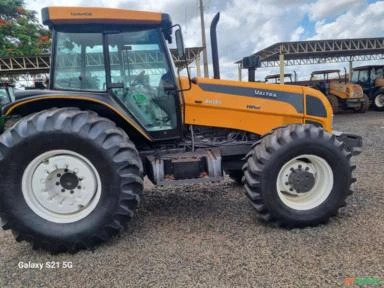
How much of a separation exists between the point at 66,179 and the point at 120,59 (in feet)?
4.68

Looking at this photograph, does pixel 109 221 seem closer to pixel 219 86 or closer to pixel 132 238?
pixel 132 238

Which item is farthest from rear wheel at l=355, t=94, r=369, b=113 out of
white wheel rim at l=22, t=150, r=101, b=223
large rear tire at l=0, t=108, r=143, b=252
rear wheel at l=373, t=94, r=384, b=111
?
white wheel rim at l=22, t=150, r=101, b=223

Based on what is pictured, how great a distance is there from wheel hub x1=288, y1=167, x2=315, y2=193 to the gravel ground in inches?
18.4

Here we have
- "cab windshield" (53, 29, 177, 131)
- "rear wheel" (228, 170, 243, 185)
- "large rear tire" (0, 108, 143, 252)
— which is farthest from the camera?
"rear wheel" (228, 170, 243, 185)

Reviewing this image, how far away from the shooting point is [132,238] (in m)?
3.85

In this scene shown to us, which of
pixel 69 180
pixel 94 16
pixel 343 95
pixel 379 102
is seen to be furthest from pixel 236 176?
pixel 379 102

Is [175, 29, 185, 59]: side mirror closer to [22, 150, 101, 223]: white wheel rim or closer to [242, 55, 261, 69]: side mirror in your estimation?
[242, 55, 261, 69]: side mirror

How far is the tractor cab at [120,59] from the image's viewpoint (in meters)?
3.90

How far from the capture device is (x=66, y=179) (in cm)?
365

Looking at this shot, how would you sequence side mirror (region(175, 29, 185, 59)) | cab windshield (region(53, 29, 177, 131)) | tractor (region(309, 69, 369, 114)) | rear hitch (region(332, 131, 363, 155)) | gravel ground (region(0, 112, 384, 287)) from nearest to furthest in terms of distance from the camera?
gravel ground (region(0, 112, 384, 287)) → side mirror (region(175, 29, 185, 59)) → cab windshield (region(53, 29, 177, 131)) → rear hitch (region(332, 131, 363, 155)) → tractor (region(309, 69, 369, 114))

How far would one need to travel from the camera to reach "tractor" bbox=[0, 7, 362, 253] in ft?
11.5

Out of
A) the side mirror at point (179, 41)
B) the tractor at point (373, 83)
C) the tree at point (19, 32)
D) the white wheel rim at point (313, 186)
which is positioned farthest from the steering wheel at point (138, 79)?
the tractor at point (373, 83)

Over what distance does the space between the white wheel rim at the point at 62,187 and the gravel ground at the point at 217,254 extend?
420 mm

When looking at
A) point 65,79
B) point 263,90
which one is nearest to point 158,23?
point 65,79
